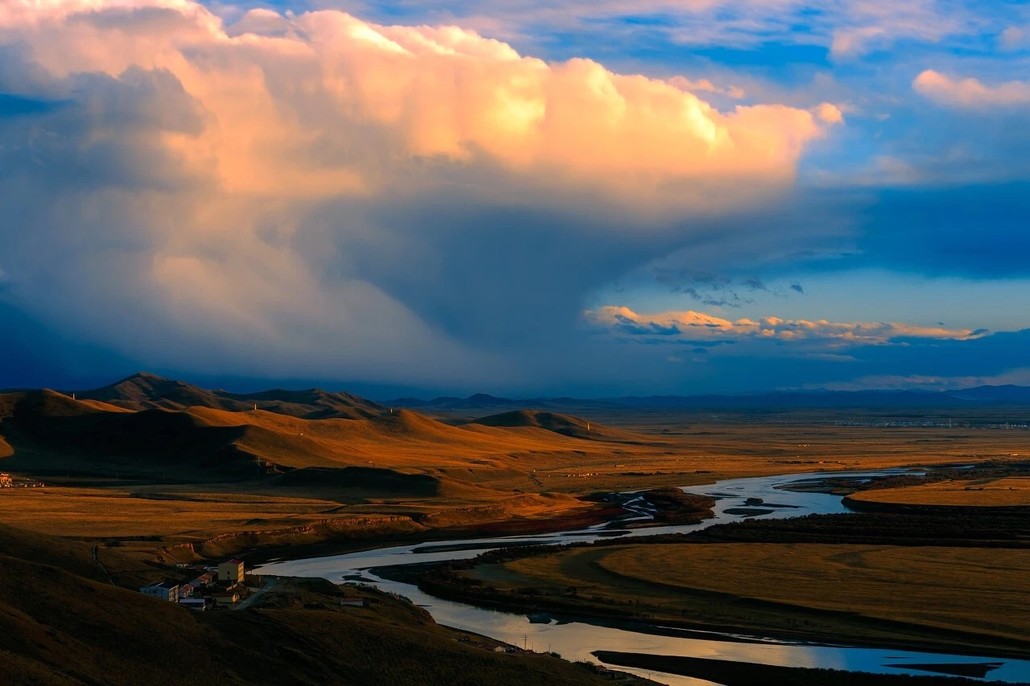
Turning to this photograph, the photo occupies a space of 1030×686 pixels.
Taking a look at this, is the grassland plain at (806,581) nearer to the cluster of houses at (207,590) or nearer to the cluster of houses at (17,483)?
the cluster of houses at (207,590)

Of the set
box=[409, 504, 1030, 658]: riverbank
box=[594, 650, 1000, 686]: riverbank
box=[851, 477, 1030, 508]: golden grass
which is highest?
box=[851, 477, 1030, 508]: golden grass

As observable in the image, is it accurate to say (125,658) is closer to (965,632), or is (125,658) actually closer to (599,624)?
(599,624)

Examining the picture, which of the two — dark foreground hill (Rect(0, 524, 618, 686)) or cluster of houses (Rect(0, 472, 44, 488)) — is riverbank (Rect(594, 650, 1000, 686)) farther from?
cluster of houses (Rect(0, 472, 44, 488))

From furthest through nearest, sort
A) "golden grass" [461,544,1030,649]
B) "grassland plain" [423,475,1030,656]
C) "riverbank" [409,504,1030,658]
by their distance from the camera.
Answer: "golden grass" [461,544,1030,649] → "grassland plain" [423,475,1030,656] → "riverbank" [409,504,1030,658]

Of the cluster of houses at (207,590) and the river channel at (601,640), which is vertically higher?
the cluster of houses at (207,590)

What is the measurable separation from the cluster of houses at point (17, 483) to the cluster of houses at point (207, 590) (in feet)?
303

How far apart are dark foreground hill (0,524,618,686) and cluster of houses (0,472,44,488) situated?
352 ft

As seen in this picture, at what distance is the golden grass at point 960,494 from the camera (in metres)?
120

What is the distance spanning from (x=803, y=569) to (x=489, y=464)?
121m

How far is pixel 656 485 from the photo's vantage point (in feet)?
529

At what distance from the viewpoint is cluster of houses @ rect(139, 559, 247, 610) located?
192 ft

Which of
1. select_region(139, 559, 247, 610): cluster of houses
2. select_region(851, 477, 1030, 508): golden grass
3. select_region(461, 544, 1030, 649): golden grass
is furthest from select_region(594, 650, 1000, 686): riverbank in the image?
select_region(851, 477, 1030, 508): golden grass

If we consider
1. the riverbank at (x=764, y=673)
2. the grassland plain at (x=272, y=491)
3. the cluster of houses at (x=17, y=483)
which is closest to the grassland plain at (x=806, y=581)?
the riverbank at (x=764, y=673)

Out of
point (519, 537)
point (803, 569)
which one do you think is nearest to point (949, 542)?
point (803, 569)
